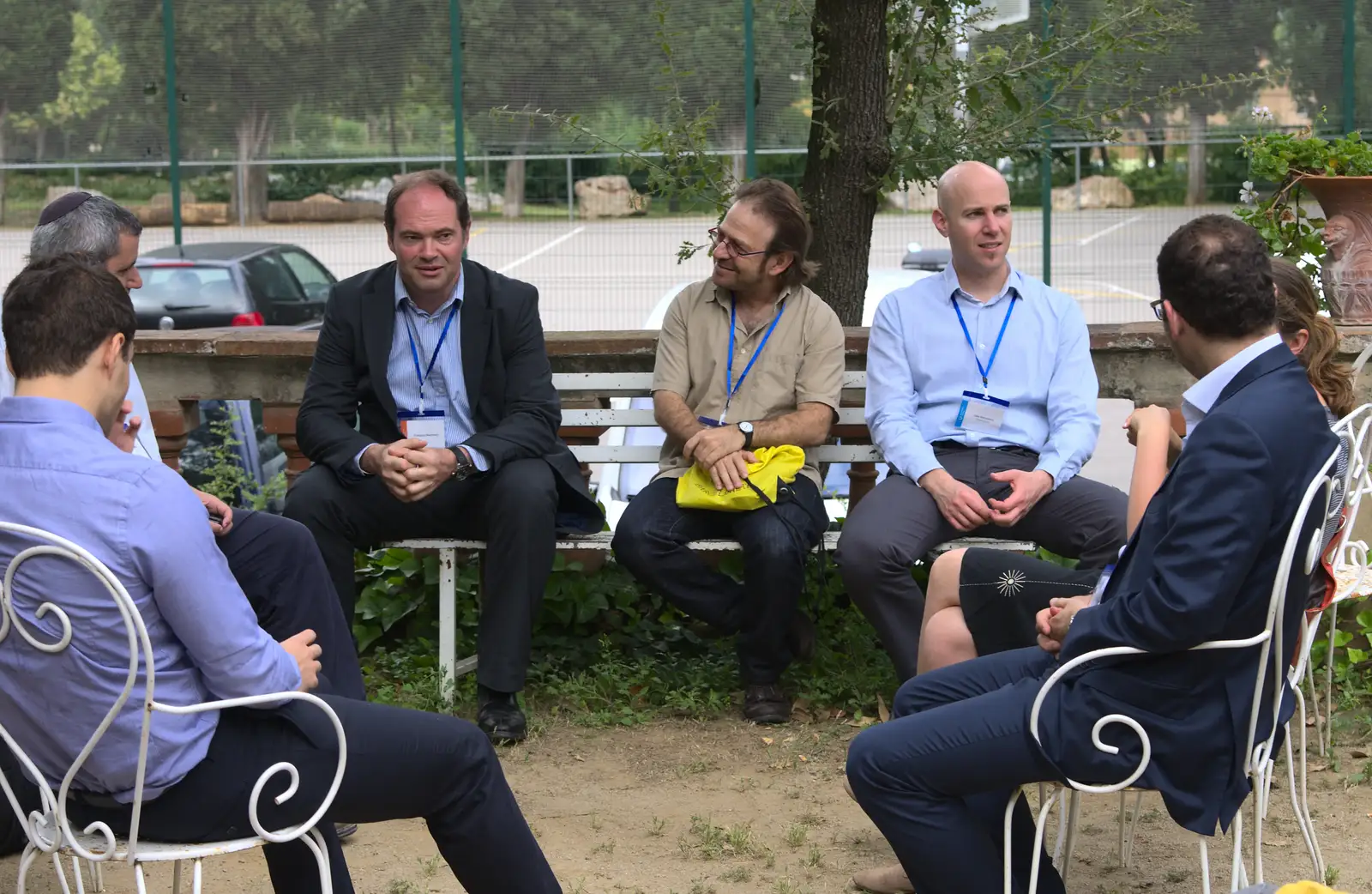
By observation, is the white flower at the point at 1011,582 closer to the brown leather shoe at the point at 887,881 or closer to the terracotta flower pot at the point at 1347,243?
the brown leather shoe at the point at 887,881

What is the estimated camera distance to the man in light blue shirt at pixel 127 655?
2.29 metres

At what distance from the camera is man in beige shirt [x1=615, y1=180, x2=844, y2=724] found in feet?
14.8

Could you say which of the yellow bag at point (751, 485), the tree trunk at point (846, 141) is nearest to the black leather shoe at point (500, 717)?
the yellow bag at point (751, 485)

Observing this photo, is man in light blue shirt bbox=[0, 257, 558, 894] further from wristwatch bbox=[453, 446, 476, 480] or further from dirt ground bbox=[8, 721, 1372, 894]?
wristwatch bbox=[453, 446, 476, 480]

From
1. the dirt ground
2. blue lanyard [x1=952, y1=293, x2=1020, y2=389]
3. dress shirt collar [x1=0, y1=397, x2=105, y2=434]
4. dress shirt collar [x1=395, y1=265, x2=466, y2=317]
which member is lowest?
the dirt ground

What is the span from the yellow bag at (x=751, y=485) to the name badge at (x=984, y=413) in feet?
1.67

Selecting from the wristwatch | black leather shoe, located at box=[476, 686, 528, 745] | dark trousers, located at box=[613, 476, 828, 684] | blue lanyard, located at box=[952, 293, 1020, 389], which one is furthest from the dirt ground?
blue lanyard, located at box=[952, 293, 1020, 389]

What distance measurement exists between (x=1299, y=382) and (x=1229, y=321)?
6.0 inches

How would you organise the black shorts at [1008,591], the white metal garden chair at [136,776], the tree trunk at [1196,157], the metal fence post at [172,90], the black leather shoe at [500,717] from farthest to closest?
the metal fence post at [172,90]
the tree trunk at [1196,157]
the black leather shoe at [500,717]
the black shorts at [1008,591]
the white metal garden chair at [136,776]

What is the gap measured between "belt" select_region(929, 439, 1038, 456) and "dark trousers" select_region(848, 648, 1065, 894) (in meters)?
1.78

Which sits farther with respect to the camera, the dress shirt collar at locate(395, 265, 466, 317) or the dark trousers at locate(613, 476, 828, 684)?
the dress shirt collar at locate(395, 265, 466, 317)

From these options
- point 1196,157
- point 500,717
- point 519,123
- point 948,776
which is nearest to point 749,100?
point 519,123

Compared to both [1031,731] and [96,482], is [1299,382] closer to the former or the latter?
[1031,731]

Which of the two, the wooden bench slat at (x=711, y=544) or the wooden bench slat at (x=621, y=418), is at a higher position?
the wooden bench slat at (x=621, y=418)
